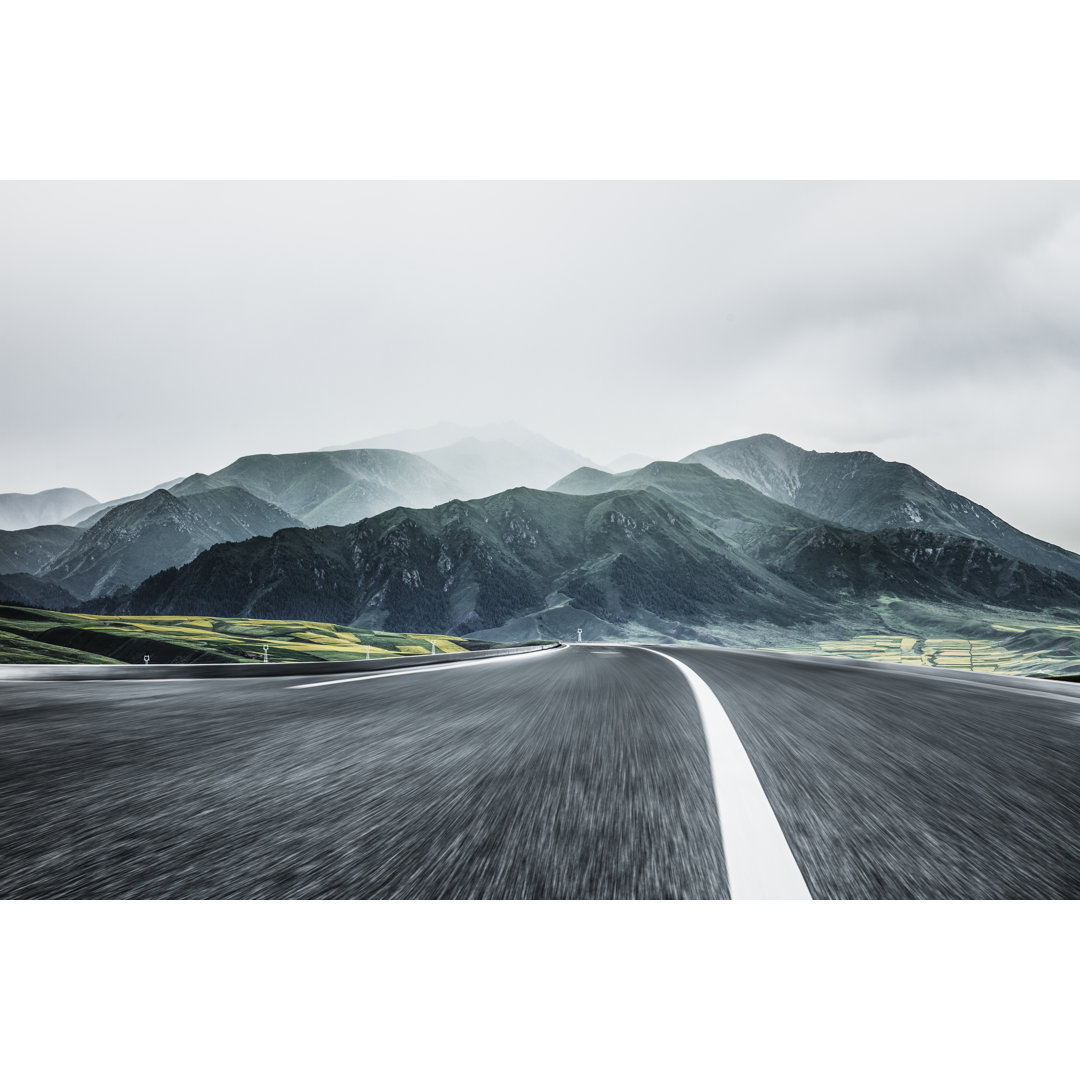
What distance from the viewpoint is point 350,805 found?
2.71 meters

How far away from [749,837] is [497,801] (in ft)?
3.22

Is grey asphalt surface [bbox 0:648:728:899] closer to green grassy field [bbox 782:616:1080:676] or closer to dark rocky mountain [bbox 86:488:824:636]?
green grassy field [bbox 782:616:1080:676]

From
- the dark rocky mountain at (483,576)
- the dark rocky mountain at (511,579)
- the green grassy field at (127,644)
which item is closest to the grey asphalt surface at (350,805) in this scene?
the green grassy field at (127,644)

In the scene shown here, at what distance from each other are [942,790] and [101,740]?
432 cm

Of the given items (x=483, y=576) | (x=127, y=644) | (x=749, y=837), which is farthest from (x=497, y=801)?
(x=483, y=576)

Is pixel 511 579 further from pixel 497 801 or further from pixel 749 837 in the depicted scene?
pixel 749 837

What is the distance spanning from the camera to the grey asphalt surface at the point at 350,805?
1.97 metres

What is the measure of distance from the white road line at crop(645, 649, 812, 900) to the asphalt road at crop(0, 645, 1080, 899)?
6 centimetres

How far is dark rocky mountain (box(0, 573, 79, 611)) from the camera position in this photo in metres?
179

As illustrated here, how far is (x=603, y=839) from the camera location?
2367mm

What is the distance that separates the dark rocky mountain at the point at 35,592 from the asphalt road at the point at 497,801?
204 m
